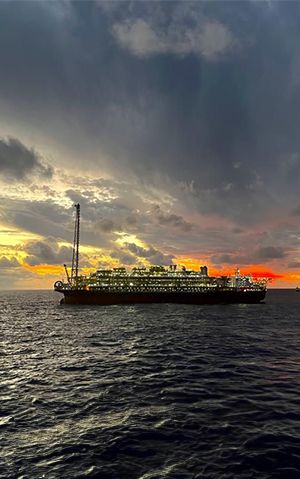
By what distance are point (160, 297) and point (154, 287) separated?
27.8 feet

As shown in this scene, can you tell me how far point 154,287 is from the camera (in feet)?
454

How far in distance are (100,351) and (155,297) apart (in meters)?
96.3

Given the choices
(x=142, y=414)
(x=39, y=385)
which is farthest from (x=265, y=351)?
(x=39, y=385)

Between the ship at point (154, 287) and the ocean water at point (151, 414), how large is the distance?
91.7 metres

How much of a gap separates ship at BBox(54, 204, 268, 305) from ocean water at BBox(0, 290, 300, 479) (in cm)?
9173

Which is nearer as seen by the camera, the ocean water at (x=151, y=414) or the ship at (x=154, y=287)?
the ocean water at (x=151, y=414)

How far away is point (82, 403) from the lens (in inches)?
750

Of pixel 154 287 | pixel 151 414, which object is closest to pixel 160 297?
pixel 154 287

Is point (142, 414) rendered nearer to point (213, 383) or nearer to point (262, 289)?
point (213, 383)

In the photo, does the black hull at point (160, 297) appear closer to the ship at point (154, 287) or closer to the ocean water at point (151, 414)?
the ship at point (154, 287)

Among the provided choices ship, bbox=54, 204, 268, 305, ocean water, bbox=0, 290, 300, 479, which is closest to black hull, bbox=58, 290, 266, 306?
ship, bbox=54, 204, 268, 305

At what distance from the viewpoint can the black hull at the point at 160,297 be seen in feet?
409

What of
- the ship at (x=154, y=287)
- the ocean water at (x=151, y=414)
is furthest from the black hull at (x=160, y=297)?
the ocean water at (x=151, y=414)

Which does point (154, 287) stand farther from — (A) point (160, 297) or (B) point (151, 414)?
(B) point (151, 414)
